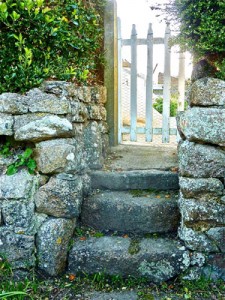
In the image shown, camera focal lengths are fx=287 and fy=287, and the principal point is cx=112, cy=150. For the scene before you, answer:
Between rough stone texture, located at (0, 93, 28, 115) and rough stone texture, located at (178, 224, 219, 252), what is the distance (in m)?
1.55

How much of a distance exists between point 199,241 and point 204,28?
1576mm

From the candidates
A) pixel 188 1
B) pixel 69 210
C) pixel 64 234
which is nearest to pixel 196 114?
pixel 188 1

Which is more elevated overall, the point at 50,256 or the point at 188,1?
the point at 188,1

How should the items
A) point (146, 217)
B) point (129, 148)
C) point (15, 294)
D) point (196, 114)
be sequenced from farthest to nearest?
point (129, 148) → point (146, 217) → point (196, 114) → point (15, 294)

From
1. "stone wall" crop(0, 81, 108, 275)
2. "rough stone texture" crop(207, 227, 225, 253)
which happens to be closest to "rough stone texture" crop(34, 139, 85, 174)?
"stone wall" crop(0, 81, 108, 275)

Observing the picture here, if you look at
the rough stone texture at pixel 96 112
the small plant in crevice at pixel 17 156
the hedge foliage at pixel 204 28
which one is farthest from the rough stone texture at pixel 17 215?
the hedge foliage at pixel 204 28

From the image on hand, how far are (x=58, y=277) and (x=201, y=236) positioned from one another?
1.16 metres

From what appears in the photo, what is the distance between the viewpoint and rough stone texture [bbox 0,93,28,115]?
2148 millimetres

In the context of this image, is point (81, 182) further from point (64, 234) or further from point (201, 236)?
point (201, 236)

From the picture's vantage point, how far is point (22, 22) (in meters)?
2.17

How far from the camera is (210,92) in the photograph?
2057mm

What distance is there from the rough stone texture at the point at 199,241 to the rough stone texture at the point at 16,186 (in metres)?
1.26

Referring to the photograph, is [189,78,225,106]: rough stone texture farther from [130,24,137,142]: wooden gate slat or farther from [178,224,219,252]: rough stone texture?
[130,24,137,142]: wooden gate slat

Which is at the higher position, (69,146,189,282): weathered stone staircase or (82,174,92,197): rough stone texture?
(82,174,92,197): rough stone texture
